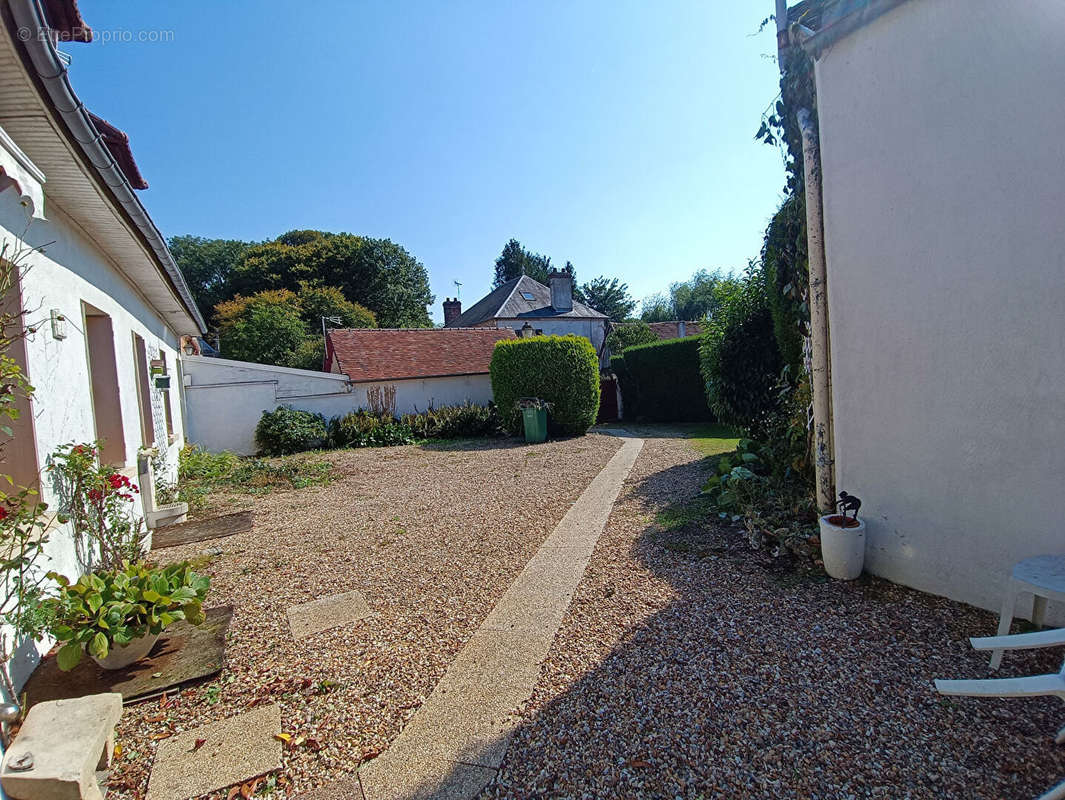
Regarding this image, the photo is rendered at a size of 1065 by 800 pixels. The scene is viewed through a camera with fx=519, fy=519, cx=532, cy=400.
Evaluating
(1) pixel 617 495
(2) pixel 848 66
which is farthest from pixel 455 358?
(2) pixel 848 66

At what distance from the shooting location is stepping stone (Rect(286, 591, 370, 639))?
3.73 m

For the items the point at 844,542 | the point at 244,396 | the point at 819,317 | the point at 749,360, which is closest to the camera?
the point at 844,542

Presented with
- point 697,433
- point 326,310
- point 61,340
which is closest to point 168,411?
point 61,340

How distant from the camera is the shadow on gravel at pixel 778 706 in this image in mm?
2129

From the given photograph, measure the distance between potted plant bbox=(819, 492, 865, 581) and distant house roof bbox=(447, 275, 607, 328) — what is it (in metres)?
25.2

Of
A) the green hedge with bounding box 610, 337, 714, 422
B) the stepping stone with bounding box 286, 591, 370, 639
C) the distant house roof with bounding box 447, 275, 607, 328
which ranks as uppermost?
the distant house roof with bounding box 447, 275, 607, 328

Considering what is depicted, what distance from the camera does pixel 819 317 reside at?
4.24 meters

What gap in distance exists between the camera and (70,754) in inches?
84.3

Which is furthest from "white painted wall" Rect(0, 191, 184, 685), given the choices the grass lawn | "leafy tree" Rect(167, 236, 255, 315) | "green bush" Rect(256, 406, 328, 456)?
"leafy tree" Rect(167, 236, 255, 315)

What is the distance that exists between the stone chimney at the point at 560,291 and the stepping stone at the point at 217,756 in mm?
27008

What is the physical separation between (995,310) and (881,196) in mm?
1081

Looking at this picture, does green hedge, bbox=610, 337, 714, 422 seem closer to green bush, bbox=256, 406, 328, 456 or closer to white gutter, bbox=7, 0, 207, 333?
green bush, bbox=256, 406, 328, 456

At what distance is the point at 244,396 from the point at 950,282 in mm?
14168

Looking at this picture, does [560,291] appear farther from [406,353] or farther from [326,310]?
[406,353]
